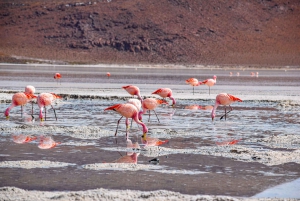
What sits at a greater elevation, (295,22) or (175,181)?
(295,22)

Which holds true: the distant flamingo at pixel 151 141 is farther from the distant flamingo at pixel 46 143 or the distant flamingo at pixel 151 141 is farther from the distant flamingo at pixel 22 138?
the distant flamingo at pixel 22 138

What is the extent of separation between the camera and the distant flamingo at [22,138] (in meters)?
12.7

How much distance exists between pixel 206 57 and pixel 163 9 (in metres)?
16.3

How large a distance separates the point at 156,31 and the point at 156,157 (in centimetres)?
8836

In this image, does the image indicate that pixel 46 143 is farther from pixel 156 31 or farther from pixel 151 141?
pixel 156 31

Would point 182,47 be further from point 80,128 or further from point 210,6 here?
point 80,128

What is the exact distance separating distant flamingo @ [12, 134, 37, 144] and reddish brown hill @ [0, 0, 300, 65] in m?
75.4

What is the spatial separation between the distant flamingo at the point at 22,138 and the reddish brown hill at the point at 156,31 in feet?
247

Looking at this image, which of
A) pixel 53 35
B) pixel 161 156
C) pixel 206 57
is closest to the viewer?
pixel 161 156

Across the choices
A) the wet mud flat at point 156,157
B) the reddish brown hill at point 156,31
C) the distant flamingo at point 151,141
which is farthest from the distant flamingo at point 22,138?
the reddish brown hill at point 156,31

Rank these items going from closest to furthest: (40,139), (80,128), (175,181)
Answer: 1. (175,181)
2. (40,139)
3. (80,128)

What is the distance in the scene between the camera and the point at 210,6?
105 meters

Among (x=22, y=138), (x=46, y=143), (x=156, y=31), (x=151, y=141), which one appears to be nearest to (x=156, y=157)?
(x=151, y=141)

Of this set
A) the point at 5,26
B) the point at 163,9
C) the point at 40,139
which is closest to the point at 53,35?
the point at 5,26
